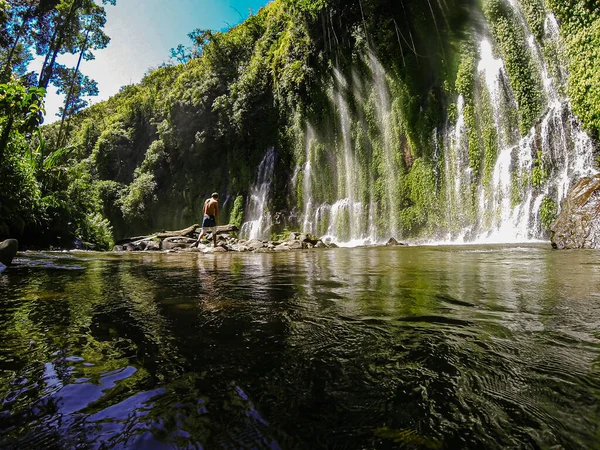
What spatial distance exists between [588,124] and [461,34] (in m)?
7.54

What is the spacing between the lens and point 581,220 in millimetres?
8484

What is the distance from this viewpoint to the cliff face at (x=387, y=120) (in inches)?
527

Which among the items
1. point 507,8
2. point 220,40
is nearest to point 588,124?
point 507,8

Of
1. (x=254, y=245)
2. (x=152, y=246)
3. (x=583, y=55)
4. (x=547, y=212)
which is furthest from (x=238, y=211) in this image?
(x=583, y=55)

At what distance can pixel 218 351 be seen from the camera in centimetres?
154

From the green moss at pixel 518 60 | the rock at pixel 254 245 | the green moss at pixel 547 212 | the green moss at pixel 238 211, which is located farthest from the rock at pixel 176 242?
the green moss at pixel 518 60

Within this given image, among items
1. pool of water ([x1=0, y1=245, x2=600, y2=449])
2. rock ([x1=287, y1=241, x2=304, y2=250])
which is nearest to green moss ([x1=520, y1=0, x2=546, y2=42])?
rock ([x1=287, y1=241, x2=304, y2=250])

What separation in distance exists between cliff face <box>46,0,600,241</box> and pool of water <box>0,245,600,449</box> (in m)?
13.0

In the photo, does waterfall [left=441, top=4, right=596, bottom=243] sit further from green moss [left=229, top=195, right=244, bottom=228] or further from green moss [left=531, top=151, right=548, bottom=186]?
green moss [left=229, top=195, right=244, bottom=228]

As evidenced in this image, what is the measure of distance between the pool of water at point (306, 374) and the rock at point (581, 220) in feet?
23.1

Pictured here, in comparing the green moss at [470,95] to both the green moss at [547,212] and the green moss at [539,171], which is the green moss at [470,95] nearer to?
the green moss at [539,171]

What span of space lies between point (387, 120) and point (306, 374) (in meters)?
19.1

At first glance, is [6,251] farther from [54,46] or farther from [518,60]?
[54,46]

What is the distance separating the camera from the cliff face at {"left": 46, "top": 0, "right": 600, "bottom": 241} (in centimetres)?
1338
